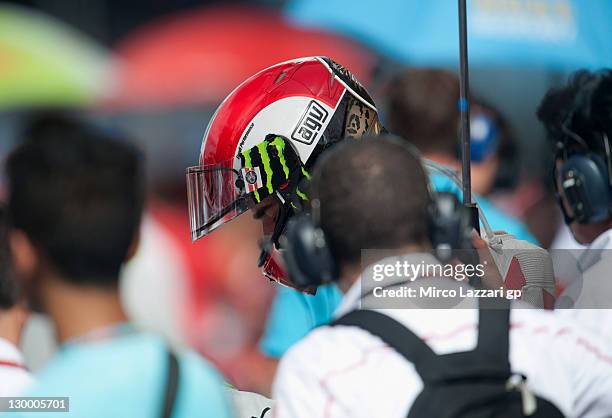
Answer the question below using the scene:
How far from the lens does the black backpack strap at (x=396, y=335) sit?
1666 millimetres

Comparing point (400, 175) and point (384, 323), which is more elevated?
point (400, 175)

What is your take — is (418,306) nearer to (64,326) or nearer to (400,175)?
(400,175)

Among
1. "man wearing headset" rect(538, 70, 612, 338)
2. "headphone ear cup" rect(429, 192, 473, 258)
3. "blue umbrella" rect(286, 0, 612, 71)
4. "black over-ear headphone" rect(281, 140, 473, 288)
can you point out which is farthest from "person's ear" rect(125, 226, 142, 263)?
"blue umbrella" rect(286, 0, 612, 71)

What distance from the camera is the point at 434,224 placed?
1.83 metres

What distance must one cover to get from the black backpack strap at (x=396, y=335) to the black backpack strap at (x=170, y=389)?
30cm

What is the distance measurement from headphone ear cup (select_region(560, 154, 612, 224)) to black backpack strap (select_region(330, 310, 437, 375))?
1070 millimetres

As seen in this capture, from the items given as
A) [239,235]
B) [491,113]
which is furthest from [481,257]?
[239,235]

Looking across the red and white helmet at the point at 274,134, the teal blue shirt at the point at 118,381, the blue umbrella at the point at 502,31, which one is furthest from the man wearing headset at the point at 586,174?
the blue umbrella at the point at 502,31

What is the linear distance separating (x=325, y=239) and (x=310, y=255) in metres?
0.04

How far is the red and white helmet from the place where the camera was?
2.50 metres

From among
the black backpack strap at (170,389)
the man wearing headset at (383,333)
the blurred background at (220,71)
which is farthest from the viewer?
the blurred background at (220,71)

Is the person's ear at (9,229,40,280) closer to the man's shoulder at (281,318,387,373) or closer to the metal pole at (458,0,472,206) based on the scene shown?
the man's shoulder at (281,318,387,373)

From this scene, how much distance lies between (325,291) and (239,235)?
225cm

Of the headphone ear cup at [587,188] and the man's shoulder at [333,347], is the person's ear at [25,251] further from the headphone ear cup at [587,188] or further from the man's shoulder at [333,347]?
the headphone ear cup at [587,188]
